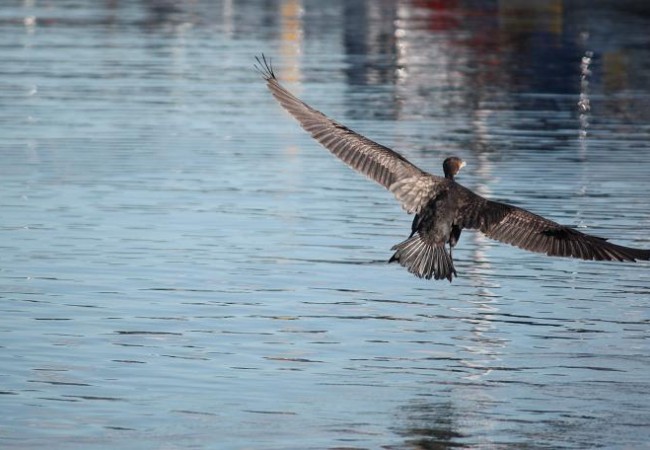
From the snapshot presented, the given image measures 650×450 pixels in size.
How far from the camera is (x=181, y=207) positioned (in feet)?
59.5

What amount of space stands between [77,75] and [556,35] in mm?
18439

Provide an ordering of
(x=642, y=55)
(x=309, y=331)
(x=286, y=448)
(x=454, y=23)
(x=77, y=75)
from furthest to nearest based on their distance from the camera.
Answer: (x=454, y=23) → (x=642, y=55) → (x=77, y=75) → (x=309, y=331) → (x=286, y=448)

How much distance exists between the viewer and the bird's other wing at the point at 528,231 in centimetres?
1173

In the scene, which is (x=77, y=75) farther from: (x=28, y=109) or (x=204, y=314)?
(x=204, y=314)

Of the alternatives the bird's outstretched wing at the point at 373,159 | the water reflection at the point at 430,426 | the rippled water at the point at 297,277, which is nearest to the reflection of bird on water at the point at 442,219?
the bird's outstretched wing at the point at 373,159

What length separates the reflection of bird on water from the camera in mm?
11781

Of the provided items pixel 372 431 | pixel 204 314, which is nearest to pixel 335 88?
pixel 204 314

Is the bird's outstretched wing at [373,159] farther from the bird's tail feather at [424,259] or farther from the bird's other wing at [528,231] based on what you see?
the bird's tail feather at [424,259]

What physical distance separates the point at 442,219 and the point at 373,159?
3.03 ft

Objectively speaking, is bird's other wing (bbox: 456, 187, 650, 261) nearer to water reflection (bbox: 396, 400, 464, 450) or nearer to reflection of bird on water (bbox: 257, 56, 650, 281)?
reflection of bird on water (bbox: 257, 56, 650, 281)

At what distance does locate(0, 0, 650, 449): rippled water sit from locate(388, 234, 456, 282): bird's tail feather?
56cm

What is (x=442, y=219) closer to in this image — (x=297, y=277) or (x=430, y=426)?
(x=430, y=426)

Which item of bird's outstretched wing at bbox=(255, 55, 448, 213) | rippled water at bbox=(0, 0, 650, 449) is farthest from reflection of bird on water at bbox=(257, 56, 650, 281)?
rippled water at bbox=(0, 0, 650, 449)

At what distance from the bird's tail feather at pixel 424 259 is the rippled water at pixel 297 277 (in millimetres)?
561
